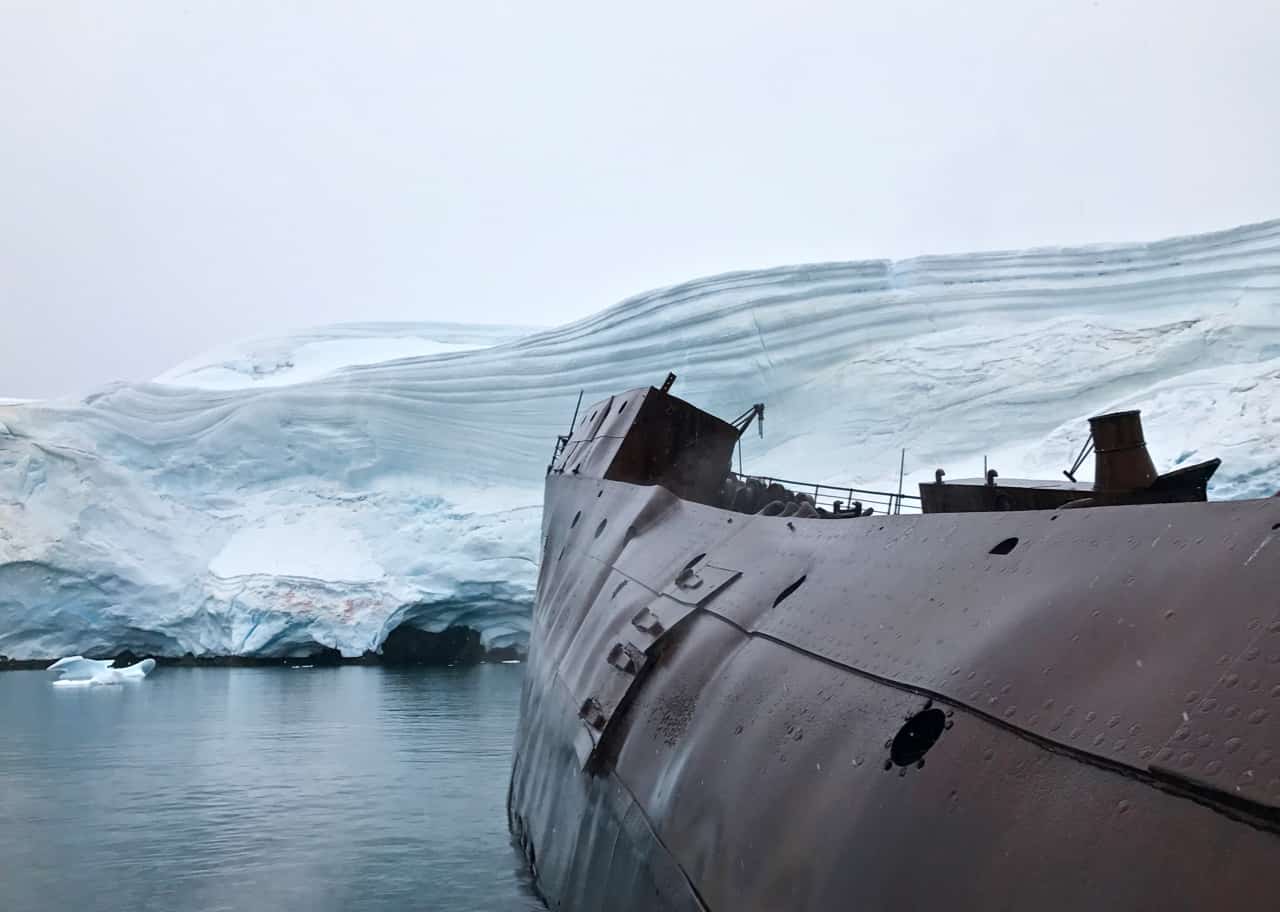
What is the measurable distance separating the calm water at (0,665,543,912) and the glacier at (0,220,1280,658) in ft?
14.9

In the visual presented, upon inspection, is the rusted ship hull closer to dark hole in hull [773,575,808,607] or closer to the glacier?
dark hole in hull [773,575,808,607]

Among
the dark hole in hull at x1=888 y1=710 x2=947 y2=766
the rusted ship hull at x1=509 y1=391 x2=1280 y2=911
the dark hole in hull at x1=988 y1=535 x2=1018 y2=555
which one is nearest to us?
the rusted ship hull at x1=509 y1=391 x2=1280 y2=911

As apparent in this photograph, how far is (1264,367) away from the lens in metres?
18.3

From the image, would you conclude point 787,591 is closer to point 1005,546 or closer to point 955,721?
point 1005,546

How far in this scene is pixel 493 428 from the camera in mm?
27859

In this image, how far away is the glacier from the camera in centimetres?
2347

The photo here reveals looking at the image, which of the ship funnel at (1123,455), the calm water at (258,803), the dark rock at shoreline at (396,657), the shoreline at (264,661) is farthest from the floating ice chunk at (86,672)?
the ship funnel at (1123,455)

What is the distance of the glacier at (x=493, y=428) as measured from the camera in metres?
23.5

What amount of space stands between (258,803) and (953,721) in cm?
1050

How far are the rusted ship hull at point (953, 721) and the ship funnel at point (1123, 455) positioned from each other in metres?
2.43

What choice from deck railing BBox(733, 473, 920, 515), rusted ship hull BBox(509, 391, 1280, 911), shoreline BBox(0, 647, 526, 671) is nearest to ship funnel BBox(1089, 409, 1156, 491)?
deck railing BBox(733, 473, 920, 515)

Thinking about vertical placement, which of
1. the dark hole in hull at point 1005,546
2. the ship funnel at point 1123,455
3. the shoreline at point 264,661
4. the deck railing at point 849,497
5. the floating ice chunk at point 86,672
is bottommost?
the shoreline at point 264,661

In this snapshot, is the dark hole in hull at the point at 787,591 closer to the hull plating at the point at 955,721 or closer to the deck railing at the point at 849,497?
the hull plating at the point at 955,721

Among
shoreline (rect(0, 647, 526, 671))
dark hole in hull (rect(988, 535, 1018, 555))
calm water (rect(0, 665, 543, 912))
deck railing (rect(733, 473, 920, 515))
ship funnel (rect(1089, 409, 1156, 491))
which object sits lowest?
shoreline (rect(0, 647, 526, 671))
